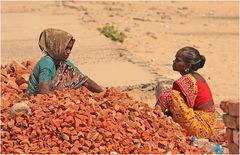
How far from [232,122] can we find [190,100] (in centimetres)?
117

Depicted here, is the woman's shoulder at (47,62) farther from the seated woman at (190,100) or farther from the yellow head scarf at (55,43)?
the seated woman at (190,100)

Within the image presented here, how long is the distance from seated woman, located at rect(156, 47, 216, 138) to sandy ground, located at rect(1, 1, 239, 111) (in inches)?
92.7

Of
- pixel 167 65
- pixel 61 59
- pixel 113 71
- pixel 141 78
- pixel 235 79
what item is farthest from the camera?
pixel 167 65

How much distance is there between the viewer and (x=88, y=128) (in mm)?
5906

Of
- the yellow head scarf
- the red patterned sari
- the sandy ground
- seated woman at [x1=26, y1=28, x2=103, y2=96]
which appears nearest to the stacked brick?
the red patterned sari

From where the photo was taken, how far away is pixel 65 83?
7262 millimetres

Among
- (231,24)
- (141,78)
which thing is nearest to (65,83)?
(141,78)

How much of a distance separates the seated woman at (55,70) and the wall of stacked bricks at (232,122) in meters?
2.16

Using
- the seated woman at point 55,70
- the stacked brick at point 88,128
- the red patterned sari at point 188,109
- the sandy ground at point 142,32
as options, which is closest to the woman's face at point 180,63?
the red patterned sari at point 188,109

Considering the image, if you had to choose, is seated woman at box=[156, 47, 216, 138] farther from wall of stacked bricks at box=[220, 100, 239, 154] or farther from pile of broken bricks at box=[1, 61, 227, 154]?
wall of stacked bricks at box=[220, 100, 239, 154]

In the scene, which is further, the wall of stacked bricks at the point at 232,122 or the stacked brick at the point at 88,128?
the stacked brick at the point at 88,128

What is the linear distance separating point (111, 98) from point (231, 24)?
42.5 feet

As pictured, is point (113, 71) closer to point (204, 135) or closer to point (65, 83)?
point (65, 83)

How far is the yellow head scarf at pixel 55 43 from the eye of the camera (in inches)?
283
